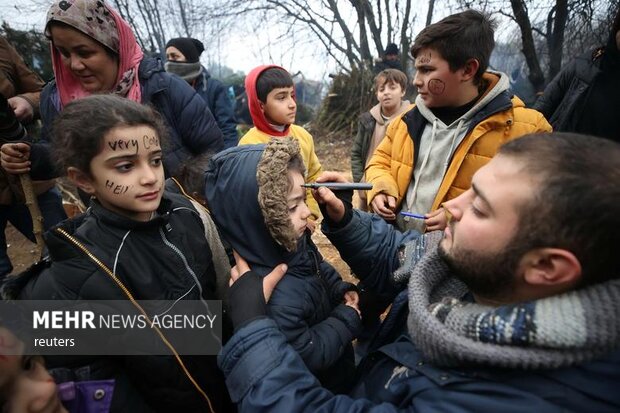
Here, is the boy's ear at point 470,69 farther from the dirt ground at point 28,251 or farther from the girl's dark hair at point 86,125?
the dirt ground at point 28,251

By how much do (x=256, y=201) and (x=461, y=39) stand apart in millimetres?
1563

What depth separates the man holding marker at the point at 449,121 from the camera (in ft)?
6.76

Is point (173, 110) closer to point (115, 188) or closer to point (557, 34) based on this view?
point (115, 188)

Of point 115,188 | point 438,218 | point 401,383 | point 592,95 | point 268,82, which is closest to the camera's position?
point 401,383

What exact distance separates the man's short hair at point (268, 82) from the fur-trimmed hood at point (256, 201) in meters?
1.52

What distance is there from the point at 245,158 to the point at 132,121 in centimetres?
48

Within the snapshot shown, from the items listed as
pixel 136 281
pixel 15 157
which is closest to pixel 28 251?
pixel 15 157

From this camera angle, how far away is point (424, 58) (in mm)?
2168

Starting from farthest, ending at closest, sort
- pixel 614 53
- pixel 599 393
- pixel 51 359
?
pixel 614 53 < pixel 51 359 < pixel 599 393

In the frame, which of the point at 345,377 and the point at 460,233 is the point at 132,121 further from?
the point at 345,377

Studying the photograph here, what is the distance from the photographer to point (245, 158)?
61.0 inches

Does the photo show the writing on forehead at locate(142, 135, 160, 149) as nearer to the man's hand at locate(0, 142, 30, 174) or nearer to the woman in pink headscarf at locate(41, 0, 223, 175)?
the woman in pink headscarf at locate(41, 0, 223, 175)

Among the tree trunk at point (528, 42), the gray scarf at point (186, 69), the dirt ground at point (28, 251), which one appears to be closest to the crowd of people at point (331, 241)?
the gray scarf at point (186, 69)

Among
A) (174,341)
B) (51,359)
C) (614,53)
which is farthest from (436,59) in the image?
(51,359)
